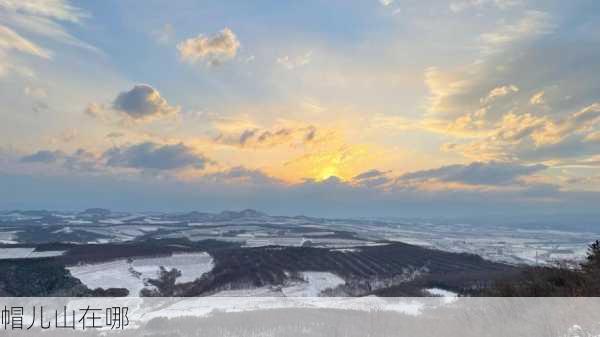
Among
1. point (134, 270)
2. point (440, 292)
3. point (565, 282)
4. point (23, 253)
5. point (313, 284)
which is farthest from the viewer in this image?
point (23, 253)

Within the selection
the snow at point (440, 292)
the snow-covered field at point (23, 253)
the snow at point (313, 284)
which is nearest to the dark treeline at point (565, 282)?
the snow at point (440, 292)

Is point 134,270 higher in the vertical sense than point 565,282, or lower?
lower

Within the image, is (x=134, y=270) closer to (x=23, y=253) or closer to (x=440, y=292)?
(x=23, y=253)

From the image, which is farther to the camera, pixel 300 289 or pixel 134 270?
pixel 134 270

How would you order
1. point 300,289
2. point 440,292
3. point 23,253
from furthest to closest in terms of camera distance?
point 23,253
point 300,289
point 440,292

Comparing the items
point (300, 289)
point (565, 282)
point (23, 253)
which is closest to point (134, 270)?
point (300, 289)

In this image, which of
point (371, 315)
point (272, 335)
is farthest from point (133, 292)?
point (371, 315)

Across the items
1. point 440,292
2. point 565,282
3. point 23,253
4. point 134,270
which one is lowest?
point 440,292
